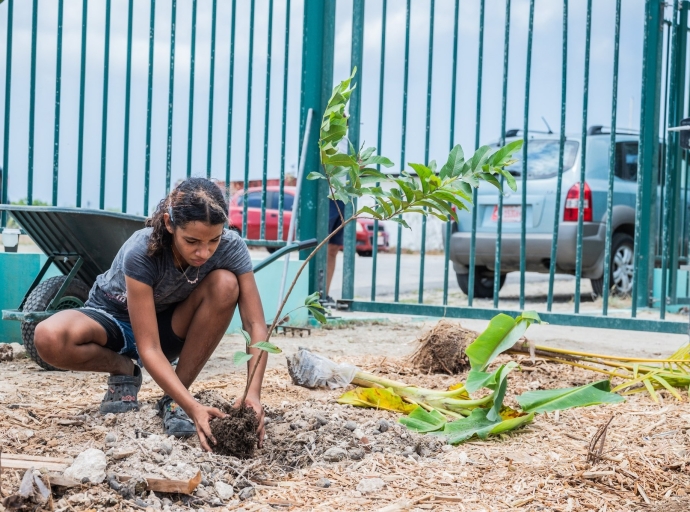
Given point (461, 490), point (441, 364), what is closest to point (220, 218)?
point (461, 490)

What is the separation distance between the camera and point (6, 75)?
4.98m

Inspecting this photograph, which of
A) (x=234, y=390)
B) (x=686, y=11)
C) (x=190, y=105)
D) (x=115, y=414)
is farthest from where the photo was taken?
(x=686, y=11)

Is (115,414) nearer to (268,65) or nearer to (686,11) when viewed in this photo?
(268,65)

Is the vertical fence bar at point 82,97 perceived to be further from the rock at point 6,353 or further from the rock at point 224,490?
the rock at point 224,490

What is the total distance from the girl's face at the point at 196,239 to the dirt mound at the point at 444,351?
5.70 ft

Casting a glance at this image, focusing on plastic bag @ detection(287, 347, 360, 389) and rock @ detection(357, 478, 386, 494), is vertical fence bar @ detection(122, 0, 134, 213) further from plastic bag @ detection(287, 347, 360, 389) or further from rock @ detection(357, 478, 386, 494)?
rock @ detection(357, 478, 386, 494)

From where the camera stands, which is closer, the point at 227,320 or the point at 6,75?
the point at 227,320

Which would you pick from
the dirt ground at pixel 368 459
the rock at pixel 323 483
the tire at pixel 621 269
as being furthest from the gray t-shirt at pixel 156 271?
the tire at pixel 621 269

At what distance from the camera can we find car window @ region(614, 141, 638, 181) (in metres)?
8.15

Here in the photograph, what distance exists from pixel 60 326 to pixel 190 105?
264 centimetres

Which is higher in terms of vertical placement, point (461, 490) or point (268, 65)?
point (268, 65)

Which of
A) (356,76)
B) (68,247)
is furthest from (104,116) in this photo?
(356,76)

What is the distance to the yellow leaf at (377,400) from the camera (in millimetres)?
3283

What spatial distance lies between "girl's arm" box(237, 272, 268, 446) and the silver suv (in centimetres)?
472
